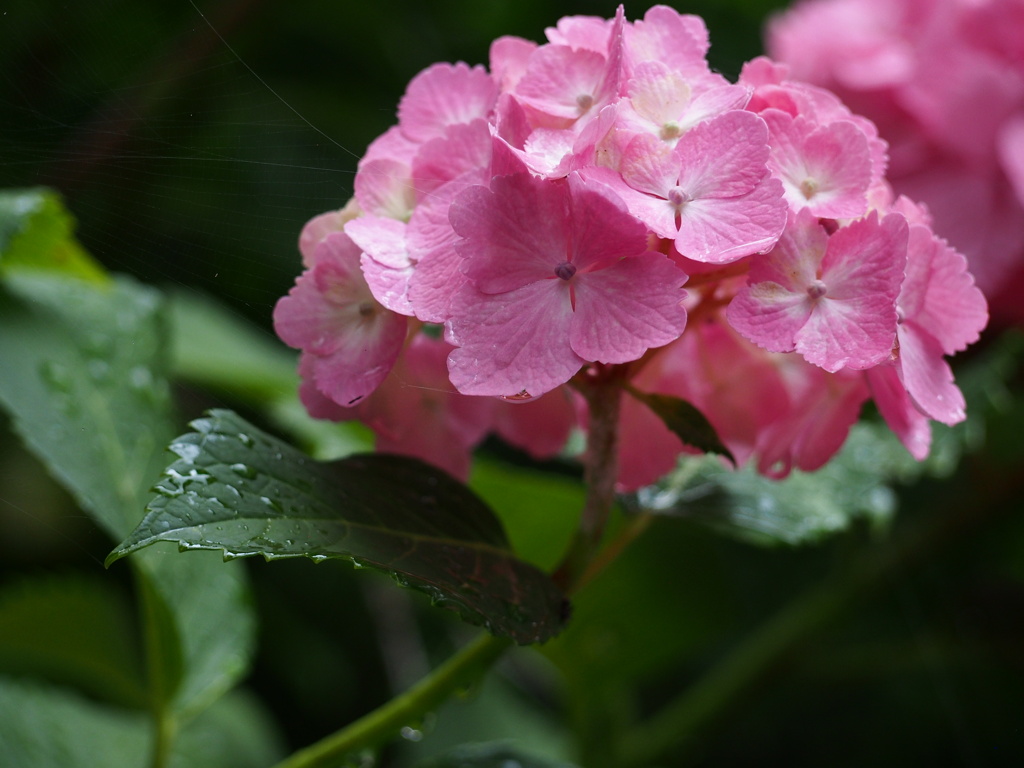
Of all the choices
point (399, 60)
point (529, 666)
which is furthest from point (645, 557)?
point (399, 60)

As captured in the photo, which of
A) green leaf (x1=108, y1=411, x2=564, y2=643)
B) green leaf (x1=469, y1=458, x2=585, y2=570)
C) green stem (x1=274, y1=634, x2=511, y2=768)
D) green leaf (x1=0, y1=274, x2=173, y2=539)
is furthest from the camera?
green leaf (x1=469, y1=458, x2=585, y2=570)

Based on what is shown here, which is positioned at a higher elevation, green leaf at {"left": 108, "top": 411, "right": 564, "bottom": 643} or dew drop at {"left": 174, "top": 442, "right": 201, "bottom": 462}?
dew drop at {"left": 174, "top": 442, "right": 201, "bottom": 462}

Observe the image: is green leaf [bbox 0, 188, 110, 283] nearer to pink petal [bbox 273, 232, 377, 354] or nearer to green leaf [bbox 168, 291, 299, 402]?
green leaf [bbox 168, 291, 299, 402]

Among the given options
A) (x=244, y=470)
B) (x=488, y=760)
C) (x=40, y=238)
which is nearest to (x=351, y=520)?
(x=244, y=470)

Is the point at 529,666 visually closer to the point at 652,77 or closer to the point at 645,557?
the point at 645,557

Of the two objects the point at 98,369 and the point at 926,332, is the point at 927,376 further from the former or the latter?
the point at 98,369

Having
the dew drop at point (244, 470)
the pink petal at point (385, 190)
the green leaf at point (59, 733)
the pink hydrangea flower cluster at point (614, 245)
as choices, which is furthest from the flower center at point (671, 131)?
the green leaf at point (59, 733)

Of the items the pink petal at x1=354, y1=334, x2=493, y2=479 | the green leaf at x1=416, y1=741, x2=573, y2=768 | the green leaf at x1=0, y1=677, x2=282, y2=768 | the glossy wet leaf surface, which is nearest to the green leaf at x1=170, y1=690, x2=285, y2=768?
the green leaf at x1=0, y1=677, x2=282, y2=768

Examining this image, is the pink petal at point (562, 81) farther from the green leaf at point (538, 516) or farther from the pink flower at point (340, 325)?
→ the green leaf at point (538, 516)
